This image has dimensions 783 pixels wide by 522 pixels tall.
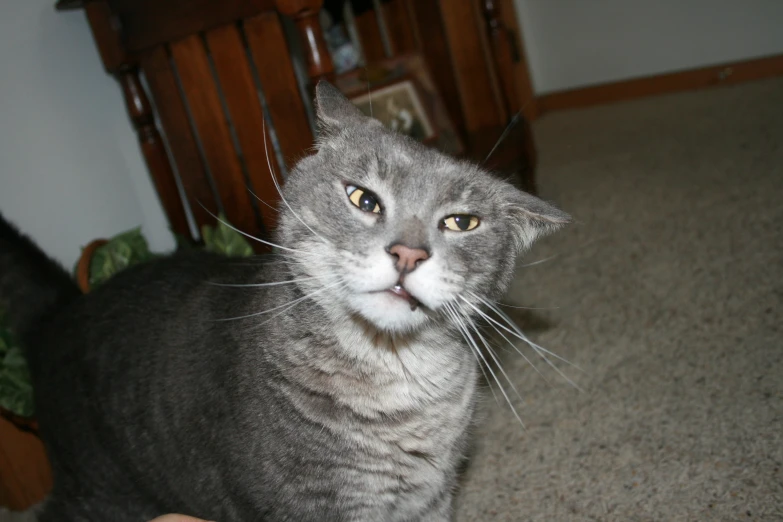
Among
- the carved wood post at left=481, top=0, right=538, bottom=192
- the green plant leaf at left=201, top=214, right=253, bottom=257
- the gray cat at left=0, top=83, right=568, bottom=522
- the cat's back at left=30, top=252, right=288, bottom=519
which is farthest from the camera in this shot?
the carved wood post at left=481, top=0, right=538, bottom=192

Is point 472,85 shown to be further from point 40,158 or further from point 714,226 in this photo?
point 40,158

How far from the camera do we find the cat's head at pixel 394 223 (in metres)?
0.95

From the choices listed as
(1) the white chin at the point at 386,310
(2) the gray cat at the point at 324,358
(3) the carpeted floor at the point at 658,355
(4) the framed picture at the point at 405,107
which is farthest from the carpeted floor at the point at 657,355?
(4) the framed picture at the point at 405,107

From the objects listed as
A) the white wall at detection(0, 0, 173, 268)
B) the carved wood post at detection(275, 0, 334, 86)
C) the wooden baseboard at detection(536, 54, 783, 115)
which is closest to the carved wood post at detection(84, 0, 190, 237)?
the white wall at detection(0, 0, 173, 268)

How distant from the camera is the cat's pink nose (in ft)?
3.01

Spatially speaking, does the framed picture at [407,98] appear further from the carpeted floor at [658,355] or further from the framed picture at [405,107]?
the carpeted floor at [658,355]

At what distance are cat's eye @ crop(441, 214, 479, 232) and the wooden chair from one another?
2.51ft

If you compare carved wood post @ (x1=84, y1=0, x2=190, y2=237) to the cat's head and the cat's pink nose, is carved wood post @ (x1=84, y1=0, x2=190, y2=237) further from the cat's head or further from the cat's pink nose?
the cat's pink nose

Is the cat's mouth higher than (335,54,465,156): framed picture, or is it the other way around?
(335,54,465,156): framed picture

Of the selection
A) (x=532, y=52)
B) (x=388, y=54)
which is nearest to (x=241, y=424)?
(x=388, y=54)

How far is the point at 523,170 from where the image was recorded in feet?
7.88

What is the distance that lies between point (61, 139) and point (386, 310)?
1.62 meters

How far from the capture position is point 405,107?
238cm

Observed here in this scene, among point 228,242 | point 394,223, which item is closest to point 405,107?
point 228,242
